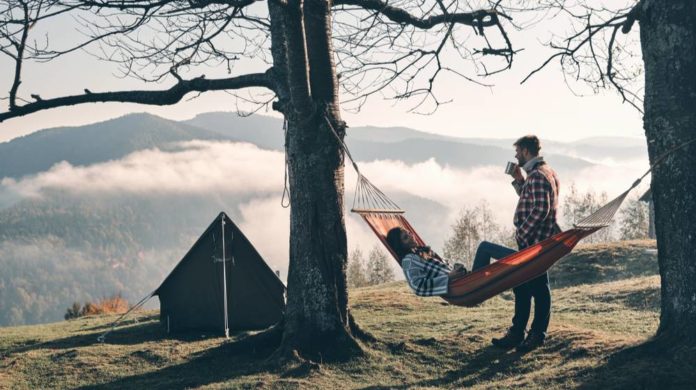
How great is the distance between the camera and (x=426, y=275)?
23.3ft

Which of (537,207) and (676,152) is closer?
(676,152)

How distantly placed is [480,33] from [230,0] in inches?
136

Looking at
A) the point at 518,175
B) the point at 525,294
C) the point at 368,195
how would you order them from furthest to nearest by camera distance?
the point at 368,195 < the point at 518,175 < the point at 525,294

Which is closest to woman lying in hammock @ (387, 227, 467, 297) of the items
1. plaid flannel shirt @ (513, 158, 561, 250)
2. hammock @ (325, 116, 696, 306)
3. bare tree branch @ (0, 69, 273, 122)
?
hammock @ (325, 116, 696, 306)

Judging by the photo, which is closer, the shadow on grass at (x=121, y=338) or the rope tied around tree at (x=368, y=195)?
the rope tied around tree at (x=368, y=195)

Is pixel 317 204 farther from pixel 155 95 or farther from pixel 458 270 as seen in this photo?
pixel 155 95

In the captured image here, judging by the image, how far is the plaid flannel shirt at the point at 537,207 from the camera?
6855 mm

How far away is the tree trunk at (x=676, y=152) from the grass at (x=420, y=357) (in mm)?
473

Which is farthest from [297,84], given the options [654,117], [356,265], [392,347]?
[356,265]

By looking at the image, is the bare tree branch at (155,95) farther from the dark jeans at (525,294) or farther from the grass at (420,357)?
the dark jeans at (525,294)

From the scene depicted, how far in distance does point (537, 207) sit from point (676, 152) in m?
1.31

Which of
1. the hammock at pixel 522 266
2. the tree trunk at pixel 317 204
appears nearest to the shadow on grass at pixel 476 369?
the hammock at pixel 522 266

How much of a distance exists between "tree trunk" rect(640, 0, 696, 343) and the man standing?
3.23 feet

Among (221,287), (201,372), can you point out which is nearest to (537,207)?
(201,372)
